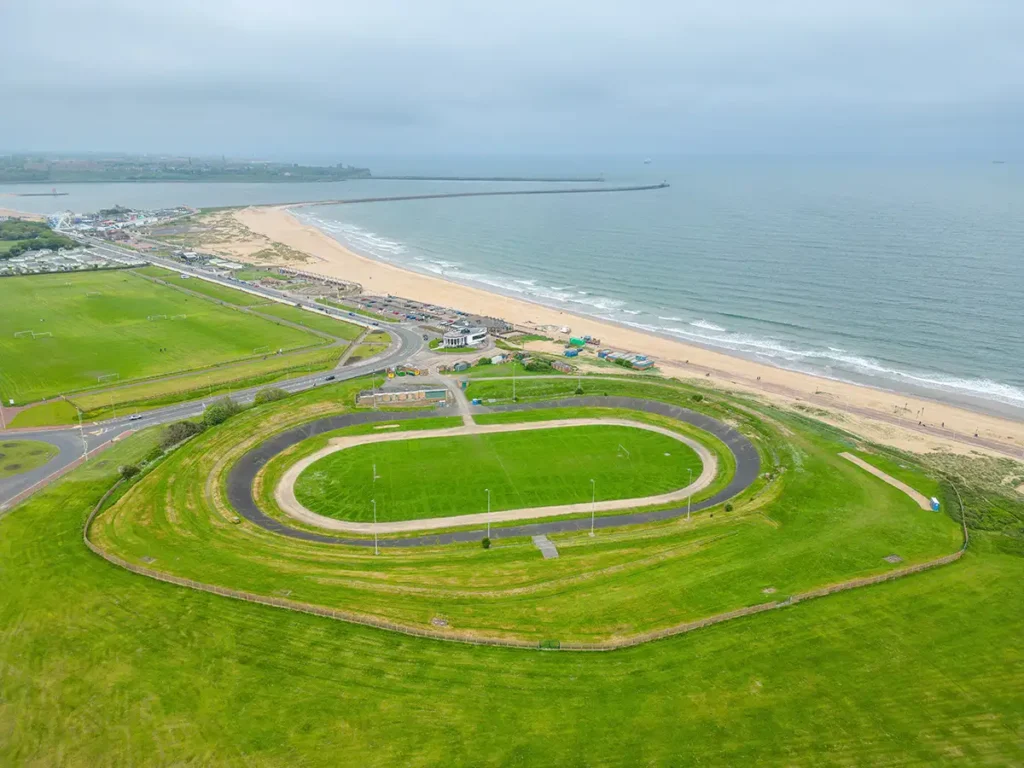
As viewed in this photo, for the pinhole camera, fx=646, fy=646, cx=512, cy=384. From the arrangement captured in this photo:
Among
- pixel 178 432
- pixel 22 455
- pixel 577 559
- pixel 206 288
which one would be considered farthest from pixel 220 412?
pixel 206 288

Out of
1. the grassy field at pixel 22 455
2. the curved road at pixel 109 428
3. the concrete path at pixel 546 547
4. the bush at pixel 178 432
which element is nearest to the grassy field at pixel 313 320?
the curved road at pixel 109 428

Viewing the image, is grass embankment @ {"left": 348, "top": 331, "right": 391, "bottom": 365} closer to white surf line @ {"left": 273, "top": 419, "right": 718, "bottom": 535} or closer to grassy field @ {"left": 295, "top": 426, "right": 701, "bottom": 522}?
white surf line @ {"left": 273, "top": 419, "right": 718, "bottom": 535}

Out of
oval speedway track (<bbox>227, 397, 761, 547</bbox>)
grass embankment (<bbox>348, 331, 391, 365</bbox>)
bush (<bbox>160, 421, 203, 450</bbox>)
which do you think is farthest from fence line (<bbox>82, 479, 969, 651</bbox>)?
grass embankment (<bbox>348, 331, 391, 365</bbox>)

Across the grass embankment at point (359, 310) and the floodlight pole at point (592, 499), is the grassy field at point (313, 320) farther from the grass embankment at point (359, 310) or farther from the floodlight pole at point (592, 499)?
the floodlight pole at point (592, 499)

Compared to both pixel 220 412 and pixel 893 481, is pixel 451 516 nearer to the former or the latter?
pixel 220 412

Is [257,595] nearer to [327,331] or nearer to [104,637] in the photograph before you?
[104,637]
